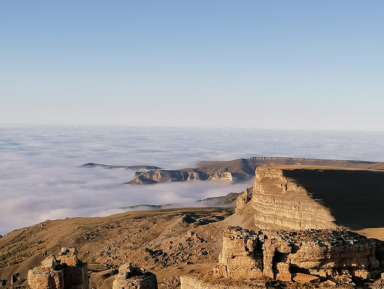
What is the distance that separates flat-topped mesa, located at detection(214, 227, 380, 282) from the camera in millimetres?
15516

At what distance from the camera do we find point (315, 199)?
53781 mm

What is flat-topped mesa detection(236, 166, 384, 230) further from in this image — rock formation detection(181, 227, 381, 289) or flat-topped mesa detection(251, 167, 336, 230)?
rock formation detection(181, 227, 381, 289)

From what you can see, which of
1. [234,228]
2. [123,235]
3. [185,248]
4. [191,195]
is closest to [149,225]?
[123,235]

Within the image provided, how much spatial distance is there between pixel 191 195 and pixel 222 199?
21217 millimetres

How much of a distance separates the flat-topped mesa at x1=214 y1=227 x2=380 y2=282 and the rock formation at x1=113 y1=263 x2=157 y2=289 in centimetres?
301

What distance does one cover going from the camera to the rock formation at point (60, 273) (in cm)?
1838

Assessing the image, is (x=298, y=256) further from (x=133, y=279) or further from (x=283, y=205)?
(x=283, y=205)

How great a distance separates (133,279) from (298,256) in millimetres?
6519

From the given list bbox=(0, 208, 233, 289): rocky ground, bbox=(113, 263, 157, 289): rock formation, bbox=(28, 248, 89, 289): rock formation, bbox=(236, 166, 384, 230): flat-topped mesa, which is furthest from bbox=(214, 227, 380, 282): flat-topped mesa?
bbox=(236, 166, 384, 230): flat-topped mesa

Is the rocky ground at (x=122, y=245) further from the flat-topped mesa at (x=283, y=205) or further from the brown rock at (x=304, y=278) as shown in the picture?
the brown rock at (x=304, y=278)

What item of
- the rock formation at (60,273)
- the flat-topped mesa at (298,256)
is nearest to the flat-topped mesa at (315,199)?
the flat-topped mesa at (298,256)

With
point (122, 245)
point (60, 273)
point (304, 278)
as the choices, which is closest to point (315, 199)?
point (122, 245)

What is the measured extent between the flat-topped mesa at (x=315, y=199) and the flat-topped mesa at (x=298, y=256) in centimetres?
3535

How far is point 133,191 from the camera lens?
174m
